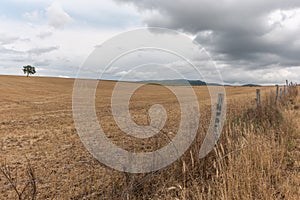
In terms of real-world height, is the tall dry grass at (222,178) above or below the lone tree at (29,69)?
below

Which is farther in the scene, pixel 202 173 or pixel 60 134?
pixel 60 134

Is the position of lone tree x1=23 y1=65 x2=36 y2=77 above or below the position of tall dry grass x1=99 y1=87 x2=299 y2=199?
above

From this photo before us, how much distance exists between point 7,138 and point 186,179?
8.14 meters

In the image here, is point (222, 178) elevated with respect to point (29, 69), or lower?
lower

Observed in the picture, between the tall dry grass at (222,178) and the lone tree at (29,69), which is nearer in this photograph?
the tall dry grass at (222,178)

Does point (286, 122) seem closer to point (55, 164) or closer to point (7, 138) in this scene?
point (55, 164)

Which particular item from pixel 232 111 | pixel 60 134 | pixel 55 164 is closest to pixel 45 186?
pixel 55 164

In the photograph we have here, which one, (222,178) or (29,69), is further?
(29,69)

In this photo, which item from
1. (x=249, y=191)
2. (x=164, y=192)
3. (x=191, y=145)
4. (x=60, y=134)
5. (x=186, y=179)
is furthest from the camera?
(x=60, y=134)

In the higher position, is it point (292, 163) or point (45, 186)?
point (292, 163)

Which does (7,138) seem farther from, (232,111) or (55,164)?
(232,111)

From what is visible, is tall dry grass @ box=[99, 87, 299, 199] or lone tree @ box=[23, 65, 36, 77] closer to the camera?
tall dry grass @ box=[99, 87, 299, 199]

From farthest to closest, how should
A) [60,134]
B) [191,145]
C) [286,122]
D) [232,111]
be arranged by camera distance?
[60,134] → [232,111] → [286,122] → [191,145]

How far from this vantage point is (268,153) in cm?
456
